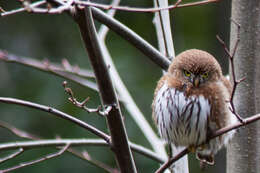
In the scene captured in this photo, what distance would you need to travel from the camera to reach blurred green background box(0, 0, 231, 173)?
6.52 metres

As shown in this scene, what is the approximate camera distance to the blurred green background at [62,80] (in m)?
6.52

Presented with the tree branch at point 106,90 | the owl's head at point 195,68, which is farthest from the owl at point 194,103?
the tree branch at point 106,90

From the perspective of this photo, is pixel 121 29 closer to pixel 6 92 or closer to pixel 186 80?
pixel 186 80

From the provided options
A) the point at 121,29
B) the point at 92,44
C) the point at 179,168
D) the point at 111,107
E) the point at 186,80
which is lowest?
the point at 179,168

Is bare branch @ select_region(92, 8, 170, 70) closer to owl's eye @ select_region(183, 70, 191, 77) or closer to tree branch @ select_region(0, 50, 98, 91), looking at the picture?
owl's eye @ select_region(183, 70, 191, 77)

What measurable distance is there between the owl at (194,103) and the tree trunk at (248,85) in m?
0.10

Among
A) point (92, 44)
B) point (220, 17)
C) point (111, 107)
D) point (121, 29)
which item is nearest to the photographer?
point (92, 44)

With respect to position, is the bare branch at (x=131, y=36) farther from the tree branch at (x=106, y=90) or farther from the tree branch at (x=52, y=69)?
the tree branch at (x=52, y=69)

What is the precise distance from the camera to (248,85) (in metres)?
2.75

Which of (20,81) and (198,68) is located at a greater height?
(198,68)

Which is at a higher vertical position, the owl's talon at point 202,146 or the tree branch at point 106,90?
the tree branch at point 106,90

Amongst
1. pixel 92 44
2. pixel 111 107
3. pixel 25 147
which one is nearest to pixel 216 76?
pixel 111 107

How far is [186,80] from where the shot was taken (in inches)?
111

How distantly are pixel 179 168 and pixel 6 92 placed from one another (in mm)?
4724
